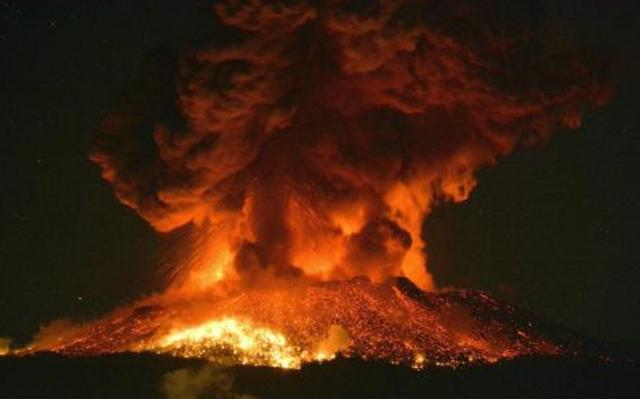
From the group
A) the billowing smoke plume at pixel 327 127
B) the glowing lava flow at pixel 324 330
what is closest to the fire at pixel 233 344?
the glowing lava flow at pixel 324 330

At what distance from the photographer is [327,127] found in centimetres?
1566

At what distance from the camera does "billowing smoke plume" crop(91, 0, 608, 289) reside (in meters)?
14.0

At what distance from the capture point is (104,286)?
84.5 feet

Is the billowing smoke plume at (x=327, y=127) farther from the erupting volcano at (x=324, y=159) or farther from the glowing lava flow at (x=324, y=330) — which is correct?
the glowing lava flow at (x=324, y=330)

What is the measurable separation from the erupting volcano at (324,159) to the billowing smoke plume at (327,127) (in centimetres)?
3

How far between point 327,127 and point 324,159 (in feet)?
2.12

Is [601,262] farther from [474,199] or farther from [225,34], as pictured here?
[225,34]

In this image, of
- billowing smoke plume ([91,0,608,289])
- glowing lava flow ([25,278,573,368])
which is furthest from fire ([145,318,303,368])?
billowing smoke plume ([91,0,608,289])

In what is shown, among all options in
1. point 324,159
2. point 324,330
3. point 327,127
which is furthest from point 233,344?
point 327,127

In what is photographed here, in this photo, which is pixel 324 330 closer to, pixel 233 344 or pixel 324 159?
pixel 233 344

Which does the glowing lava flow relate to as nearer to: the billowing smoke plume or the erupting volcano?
the erupting volcano

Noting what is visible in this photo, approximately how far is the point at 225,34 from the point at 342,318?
549 cm

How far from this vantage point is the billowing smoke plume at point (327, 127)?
552 inches

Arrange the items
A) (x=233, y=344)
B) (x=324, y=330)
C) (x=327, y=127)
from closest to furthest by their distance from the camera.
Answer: (x=233, y=344) < (x=324, y=330) < (x=327, y=127)
